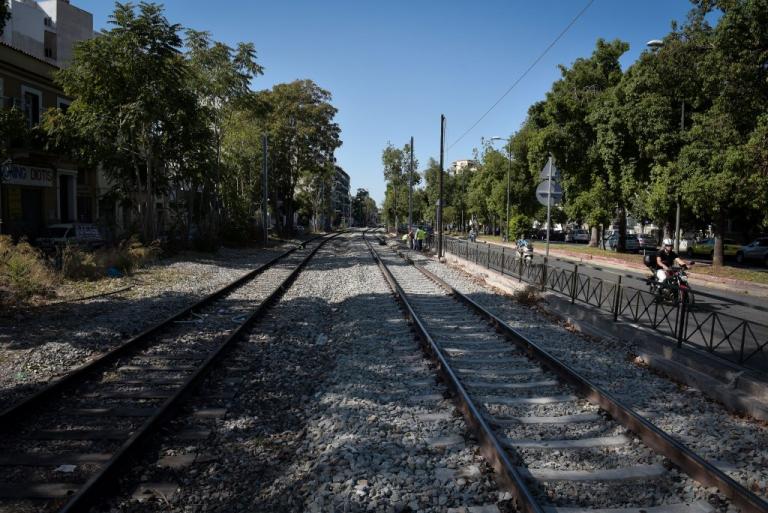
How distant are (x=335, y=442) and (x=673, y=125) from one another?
25252 millimetres

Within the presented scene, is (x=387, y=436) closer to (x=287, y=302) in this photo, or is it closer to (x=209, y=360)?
(x=209, y=360)

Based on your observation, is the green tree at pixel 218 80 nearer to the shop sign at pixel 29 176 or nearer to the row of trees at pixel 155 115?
the row of trees at pixel 155 115

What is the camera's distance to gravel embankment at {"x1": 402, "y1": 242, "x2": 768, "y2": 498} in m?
4.56

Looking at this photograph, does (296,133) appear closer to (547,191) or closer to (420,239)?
(420,239)

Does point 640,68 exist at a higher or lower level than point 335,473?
higher

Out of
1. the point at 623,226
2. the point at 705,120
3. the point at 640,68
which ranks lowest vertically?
the point at 623,226

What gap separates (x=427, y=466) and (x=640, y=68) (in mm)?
26461

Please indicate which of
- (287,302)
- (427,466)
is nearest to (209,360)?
(427,466)

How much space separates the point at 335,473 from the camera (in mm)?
4172

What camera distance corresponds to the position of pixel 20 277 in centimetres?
1124

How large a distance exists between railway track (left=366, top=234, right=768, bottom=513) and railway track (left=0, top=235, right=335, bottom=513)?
296 cm

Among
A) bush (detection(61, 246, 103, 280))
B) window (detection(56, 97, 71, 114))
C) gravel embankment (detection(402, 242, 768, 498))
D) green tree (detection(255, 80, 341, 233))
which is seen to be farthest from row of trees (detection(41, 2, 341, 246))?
gravel embankment (detection(402, 242, 768, 498))

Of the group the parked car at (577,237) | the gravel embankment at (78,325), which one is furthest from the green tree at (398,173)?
the gravel embankment at (78,325)

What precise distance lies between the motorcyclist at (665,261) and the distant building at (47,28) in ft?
120
